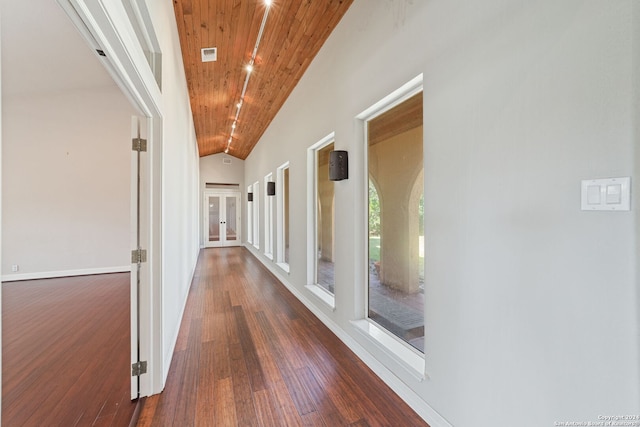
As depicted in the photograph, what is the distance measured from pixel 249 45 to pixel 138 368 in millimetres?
3533

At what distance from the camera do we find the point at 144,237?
2133 mm

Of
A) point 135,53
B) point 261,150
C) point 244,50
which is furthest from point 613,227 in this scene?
point 261,150

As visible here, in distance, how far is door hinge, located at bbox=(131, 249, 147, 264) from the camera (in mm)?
2115

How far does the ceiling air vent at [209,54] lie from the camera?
3631mm

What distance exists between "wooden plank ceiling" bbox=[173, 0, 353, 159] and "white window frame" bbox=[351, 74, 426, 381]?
117 centimetres

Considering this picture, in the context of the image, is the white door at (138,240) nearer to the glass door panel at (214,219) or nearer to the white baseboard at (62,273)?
the white baseboard at (62,273)

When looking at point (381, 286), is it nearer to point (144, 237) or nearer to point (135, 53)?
point (144, 237)

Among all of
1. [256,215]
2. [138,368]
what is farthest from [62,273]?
[138,368]

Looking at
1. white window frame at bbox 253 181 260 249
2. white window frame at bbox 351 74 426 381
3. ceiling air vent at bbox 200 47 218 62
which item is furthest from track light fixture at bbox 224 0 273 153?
white window frame at bbox 253 181 260 249

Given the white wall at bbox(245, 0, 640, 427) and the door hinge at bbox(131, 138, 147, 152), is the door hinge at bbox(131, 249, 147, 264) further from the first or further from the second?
the white wall at bbox(245, 0, 640, 427)

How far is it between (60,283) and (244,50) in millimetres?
5172

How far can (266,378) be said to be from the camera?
7.72 feet

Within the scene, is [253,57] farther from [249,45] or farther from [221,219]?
[221,219]

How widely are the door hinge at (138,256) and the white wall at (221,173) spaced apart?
27.2 feet
